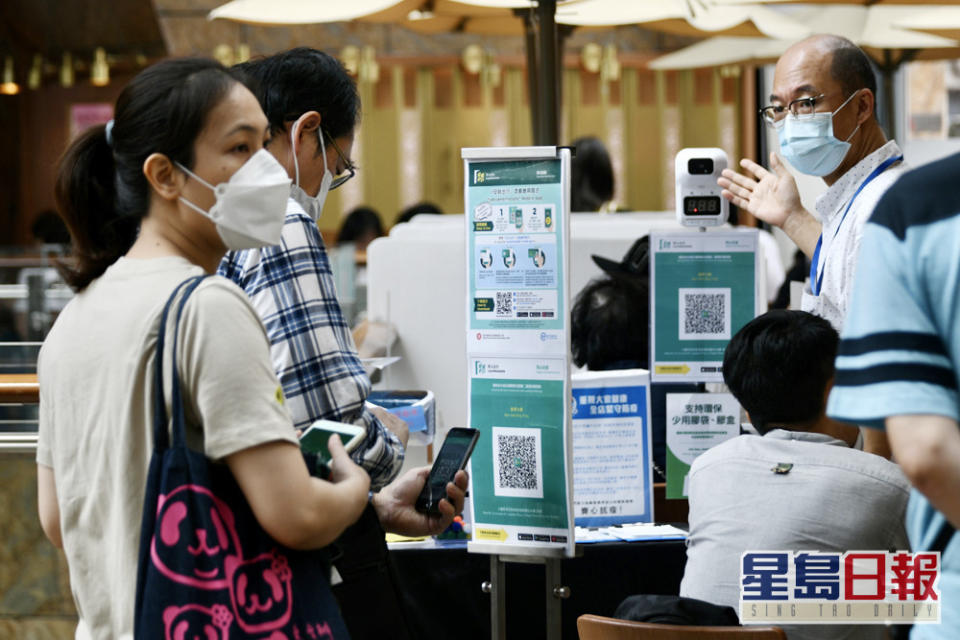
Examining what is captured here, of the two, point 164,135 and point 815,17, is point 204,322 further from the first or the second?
point 815,17

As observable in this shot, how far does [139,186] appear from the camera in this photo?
164 centimetres

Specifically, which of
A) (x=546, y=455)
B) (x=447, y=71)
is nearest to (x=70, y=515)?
(x=546, y=455)

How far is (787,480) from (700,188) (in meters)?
1.06

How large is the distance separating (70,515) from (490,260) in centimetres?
127

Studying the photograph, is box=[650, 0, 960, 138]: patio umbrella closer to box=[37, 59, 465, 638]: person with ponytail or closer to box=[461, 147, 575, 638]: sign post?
box=[461, 147, 575, 638]: sign post

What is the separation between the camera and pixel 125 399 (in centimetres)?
151

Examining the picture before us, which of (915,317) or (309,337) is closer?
(915,317)

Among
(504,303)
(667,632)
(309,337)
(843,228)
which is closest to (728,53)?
(843,228)

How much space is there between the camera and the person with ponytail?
4.82 feet

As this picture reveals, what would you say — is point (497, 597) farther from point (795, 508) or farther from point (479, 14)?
point (479, 14)

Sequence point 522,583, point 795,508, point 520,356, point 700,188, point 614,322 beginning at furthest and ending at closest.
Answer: point 614,322 → point 700,188 → point 522,583 → point 520,356 → point 795,508

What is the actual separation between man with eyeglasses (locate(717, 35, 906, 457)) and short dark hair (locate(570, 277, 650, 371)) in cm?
45

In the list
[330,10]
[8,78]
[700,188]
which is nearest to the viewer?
[700,188]

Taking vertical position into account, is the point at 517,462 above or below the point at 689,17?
below
